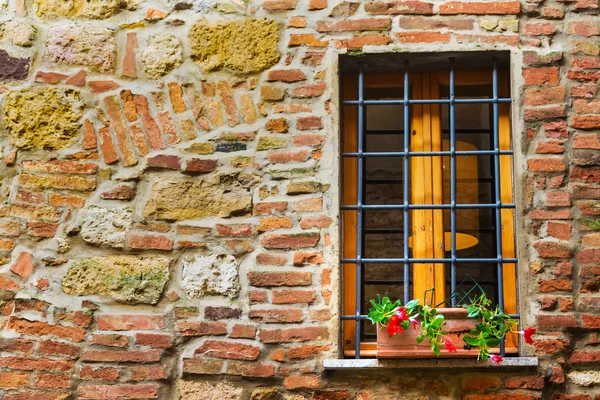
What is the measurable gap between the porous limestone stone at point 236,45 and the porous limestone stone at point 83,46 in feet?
1.31

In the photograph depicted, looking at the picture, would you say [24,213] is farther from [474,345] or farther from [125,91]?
[474,345]

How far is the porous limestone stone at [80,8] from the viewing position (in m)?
3.18

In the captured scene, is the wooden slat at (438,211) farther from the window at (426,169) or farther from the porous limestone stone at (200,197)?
the porous limestone stone at (200,197)

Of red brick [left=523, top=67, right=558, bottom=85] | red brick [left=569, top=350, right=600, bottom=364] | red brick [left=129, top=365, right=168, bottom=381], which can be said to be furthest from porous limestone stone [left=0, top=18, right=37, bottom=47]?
red brick [left=569, top=350, right=600, bottom=364]

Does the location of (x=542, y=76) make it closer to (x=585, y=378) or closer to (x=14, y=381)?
(x=585, y=378)

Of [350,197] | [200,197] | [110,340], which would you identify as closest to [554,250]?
[350,197]

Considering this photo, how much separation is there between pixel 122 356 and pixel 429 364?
4.29 feet

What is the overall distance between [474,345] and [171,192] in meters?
1.46

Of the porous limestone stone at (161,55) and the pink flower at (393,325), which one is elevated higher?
the porous limestone stone at (161,55)

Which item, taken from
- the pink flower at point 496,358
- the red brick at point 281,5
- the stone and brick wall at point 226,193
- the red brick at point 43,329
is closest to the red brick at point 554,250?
the stone and brick wall at point 226,193

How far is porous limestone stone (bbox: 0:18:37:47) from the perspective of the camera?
317 cm

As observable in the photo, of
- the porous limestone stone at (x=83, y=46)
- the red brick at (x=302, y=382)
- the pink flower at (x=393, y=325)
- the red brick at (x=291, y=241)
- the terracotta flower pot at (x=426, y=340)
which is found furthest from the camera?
the porous limestone stone at (x=83, y=46)

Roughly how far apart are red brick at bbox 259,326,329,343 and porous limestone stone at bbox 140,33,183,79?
1.28m

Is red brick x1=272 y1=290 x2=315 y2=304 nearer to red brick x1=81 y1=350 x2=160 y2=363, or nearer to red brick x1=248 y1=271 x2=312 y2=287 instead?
red brick x1=248 y1=271 x2=312 y2=287
